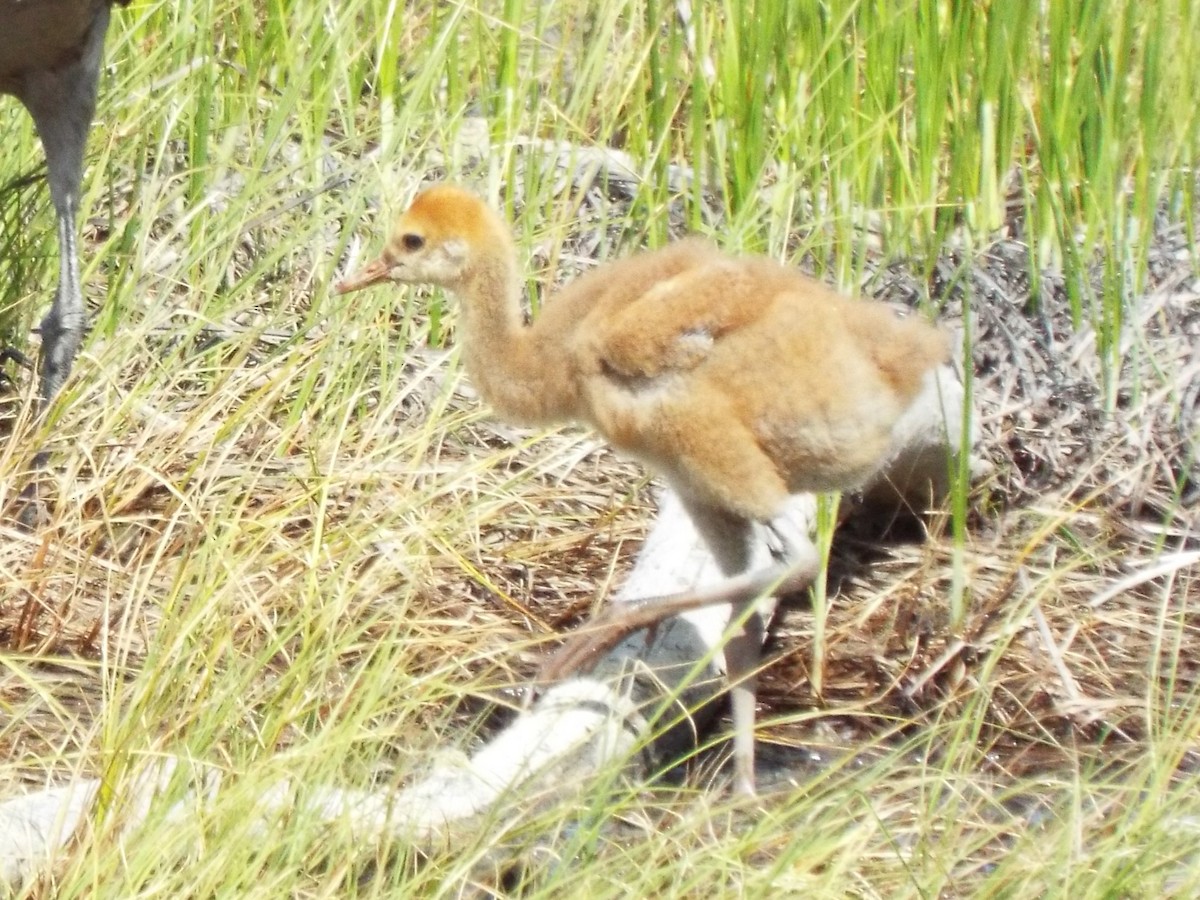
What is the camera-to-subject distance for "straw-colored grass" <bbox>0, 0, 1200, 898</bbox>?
2678 millimetres

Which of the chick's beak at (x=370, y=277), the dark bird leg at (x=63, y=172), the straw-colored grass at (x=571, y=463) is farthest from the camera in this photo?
the dark bird leg at (x=63, y=172)

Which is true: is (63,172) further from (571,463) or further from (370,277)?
(571,463)

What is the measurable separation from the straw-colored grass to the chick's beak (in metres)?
0.40

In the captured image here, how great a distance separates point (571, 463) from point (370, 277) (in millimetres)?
828

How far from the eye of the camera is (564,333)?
3.19 meters

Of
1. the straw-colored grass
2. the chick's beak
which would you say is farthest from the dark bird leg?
the chick's beak

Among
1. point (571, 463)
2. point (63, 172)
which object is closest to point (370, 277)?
point (571, 463)

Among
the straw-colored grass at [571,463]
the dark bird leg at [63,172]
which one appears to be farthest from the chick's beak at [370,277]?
the dark bird leg at [63,172]

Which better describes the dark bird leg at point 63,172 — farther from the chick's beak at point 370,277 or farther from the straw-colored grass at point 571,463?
the chick's beak at point 370,277

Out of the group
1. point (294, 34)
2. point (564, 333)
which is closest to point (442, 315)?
point (294, 34)

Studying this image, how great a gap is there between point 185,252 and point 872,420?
180 cm

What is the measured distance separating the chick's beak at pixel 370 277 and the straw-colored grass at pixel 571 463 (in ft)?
1.30

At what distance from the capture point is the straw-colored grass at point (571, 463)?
2678 mm

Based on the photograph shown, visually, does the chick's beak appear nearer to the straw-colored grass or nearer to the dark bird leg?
the straw-colored grass
